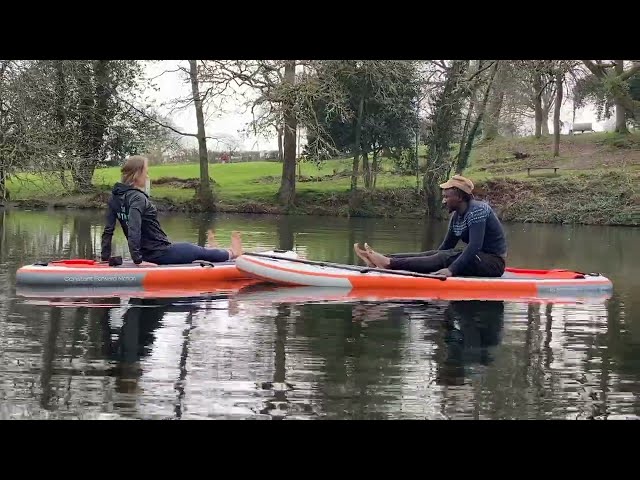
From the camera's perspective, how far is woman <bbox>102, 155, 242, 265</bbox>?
30.0 ft

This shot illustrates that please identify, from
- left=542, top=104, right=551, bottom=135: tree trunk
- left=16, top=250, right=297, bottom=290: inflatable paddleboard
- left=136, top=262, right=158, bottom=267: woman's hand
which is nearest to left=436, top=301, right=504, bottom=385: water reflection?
left=16, top=250, right=297, bottom=290: inflatable paddleboard

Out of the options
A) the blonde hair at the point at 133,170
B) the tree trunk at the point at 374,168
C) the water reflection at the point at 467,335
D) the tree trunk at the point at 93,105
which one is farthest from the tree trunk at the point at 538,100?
the blonde hair at the point at 133,170

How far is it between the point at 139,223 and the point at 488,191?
21.3m

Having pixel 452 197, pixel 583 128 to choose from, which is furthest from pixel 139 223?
pixel 583 128

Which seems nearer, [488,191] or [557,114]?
[488,191]

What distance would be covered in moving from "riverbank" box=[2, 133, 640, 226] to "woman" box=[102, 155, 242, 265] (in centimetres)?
1657

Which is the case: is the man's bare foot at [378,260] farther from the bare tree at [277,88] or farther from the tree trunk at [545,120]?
the tree trunk at [545,120]

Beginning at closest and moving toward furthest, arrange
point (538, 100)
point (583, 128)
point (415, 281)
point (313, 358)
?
point (313, 358) < point (415, 281) < point (538, 100) < point (583, 128)

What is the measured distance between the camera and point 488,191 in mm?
28859

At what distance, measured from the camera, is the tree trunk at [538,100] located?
28919mm

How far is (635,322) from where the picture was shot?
8297mm

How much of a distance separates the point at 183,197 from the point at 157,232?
19.9 metres

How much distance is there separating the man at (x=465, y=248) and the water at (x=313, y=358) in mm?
648

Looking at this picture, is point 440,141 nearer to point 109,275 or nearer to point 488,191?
point 488,191
